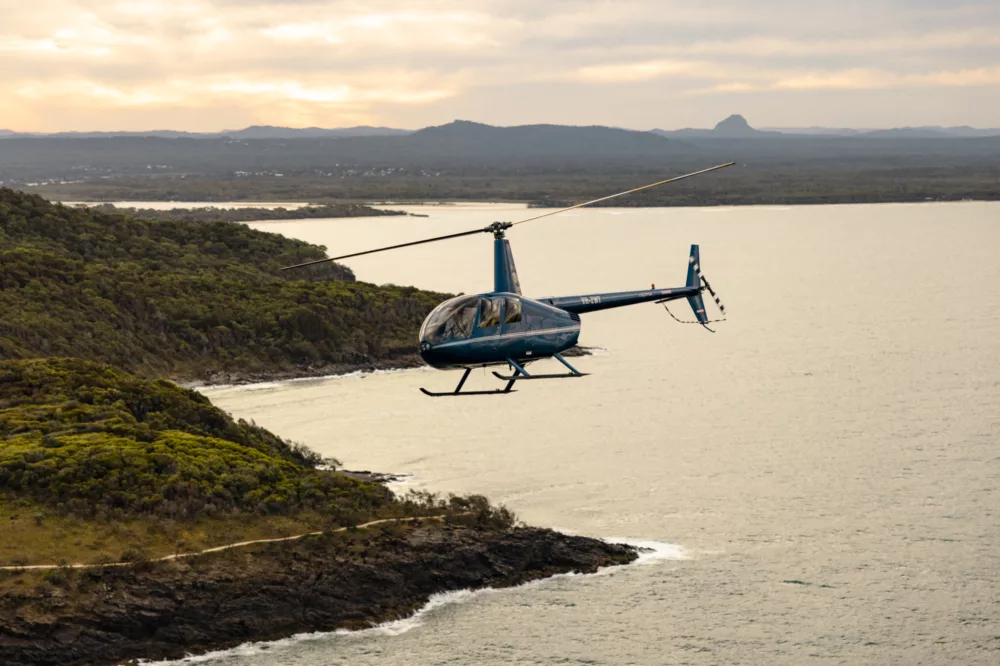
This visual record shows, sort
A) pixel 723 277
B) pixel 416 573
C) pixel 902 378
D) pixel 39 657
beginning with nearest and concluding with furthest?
pixel 39 657 → pixel 416 573 → pixel 902 378 → pixel 723 277

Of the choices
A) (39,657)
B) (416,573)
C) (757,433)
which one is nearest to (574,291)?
(757,433)

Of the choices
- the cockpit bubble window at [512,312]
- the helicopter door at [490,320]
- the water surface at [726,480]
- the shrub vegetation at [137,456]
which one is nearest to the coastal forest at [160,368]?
the shrub vegetation at [137,456]

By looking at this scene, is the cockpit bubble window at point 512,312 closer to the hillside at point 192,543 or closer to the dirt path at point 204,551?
the hillside at point 192,543

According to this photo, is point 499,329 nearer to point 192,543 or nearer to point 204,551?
point 204,551

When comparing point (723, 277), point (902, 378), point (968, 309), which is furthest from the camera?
point (723, 277)

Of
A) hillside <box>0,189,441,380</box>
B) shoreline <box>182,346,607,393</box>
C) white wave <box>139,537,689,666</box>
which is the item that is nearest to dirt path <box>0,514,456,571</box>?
white wave <box>139,537,689,666</box>

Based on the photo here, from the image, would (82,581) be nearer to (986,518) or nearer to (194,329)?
(986,518)
